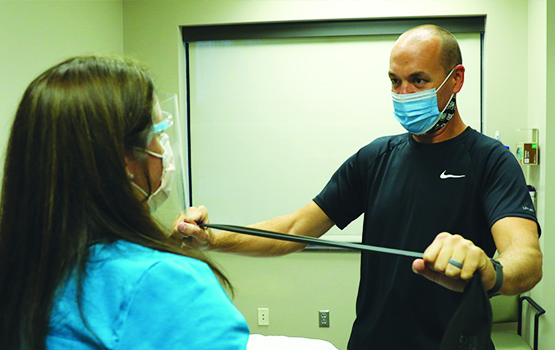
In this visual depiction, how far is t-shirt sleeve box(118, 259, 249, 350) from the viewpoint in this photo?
0.59 m

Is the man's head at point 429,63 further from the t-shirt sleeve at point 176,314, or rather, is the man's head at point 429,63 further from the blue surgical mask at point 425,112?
the t-shirt sleeve at point 176,314

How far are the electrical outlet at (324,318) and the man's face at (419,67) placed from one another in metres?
2.16

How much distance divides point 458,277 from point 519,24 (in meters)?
2.75

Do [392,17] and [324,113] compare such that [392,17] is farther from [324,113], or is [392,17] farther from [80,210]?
[80,210]

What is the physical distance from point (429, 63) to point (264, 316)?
242 cm

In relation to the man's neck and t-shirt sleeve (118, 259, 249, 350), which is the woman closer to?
t-shirt sleeve (118, 259, 249, 350)

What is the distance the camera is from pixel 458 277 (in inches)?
33.5

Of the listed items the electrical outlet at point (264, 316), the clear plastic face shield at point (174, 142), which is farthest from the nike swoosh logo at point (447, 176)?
the electrical outlet at point (264, 316)

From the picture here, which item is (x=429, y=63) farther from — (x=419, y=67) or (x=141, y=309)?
(x=141, y=309)

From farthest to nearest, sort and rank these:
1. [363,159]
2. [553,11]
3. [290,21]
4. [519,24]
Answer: [290,21] < [519,24] < [553,11] < [363,159]

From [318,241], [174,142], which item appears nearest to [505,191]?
[318,241]

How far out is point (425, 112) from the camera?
1.39 m

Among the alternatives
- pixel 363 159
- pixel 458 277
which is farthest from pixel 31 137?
pixel 363 159

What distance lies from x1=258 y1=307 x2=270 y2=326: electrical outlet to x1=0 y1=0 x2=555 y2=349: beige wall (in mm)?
37
